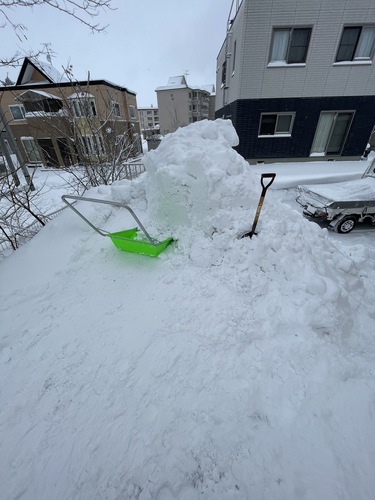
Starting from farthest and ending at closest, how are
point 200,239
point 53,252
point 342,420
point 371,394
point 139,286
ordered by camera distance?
1. point 53,252
2. point 200,239
3. point 139,286
4. point 371,394
5. point 342,420

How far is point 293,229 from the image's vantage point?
9.39 ft

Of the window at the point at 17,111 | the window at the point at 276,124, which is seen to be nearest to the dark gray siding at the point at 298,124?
the window at the point at 276,124

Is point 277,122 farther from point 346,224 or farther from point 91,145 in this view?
point 91,145

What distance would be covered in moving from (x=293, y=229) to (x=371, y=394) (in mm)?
1823

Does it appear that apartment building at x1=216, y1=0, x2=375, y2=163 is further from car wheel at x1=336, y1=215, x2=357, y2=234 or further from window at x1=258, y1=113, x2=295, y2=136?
→ car wheel at x1=336, y1=215, x2=357, y2=234

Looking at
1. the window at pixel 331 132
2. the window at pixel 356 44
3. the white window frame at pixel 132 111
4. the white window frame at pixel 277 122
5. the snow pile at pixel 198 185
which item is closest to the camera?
the snow pile at pixel 198 185

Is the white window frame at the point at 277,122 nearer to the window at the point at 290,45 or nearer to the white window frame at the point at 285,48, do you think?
the white window frame at the point at 285,48

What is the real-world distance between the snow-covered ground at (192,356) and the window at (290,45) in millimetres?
9691

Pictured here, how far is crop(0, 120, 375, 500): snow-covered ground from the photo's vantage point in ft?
4.84

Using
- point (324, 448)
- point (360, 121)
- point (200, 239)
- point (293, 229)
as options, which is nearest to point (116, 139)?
point (200, 239)

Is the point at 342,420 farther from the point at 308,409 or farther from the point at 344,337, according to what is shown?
the point at 344,337

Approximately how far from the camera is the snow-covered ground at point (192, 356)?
1.47m

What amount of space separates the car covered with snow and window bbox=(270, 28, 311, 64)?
7.03 m

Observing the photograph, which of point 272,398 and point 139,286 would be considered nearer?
point 272,398
